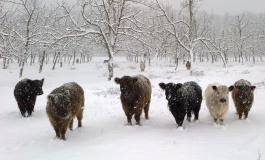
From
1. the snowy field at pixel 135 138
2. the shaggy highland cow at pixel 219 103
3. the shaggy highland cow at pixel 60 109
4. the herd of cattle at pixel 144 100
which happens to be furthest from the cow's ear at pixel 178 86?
the shaggy highland cow at pixel 60 109

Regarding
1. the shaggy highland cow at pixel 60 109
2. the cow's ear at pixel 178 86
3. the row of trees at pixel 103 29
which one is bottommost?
the shaggy highland cow at pixel 60 109

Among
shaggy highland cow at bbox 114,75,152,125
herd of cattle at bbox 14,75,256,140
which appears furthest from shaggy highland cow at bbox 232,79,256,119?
shaggy highland cow at bbox 114,75,152,125

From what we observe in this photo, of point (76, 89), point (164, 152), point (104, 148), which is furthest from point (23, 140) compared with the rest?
point (164, 152)

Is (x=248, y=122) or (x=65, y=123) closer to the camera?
(x=65, y=123)

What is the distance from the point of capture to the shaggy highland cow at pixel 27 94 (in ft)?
37.7

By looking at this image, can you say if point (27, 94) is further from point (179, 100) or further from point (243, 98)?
point (243, 98)

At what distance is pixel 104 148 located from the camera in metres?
6.70

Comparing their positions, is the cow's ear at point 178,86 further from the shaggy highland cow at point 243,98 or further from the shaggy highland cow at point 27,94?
the shaggy highland cow at point 27,94

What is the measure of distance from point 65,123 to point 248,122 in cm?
535

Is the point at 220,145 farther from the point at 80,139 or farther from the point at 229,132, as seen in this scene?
the point at 80,139

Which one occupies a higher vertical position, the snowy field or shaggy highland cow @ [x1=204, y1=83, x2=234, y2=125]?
shaggy highland cow @ [x1=204, y1=83, x2=234, y2=125]

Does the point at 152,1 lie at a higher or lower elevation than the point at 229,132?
higher

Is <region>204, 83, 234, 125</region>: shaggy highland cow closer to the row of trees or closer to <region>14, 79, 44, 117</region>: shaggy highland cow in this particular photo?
<region>14, 79, 44, 117</region>: shaggy highland cow

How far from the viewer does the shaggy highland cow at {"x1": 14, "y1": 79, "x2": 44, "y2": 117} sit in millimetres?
11484
